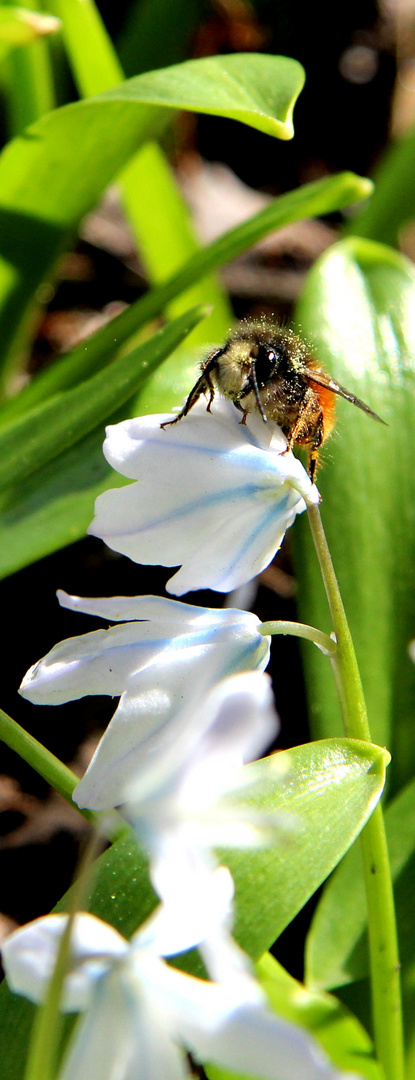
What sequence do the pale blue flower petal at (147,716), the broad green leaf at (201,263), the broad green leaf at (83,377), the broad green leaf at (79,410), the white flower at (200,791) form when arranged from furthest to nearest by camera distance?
the broad green leaf at (201,263)
the broad green leaf at (83,377)
the broad green leaf at (79,410)
the pale blue flower petal at (147,716)
the white flower at (200,791)

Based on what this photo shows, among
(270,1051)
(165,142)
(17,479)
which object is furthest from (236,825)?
(165,142)

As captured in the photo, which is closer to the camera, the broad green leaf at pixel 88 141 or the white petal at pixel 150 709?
the white petal at pixel 150 709

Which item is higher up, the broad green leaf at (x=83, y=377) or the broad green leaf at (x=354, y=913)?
the broad green leaf at (x=83, y=377)

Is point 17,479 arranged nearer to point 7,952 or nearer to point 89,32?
point 7,952

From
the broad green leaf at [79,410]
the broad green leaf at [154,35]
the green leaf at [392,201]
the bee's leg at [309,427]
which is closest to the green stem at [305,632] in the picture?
the bee's leg at [309,427]

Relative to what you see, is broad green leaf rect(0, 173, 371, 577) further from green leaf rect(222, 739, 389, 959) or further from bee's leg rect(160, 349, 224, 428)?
green leaf rect(222, 739, 389, 959)

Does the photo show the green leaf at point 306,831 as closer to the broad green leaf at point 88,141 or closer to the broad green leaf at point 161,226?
the broad green leaf at point 88,141
